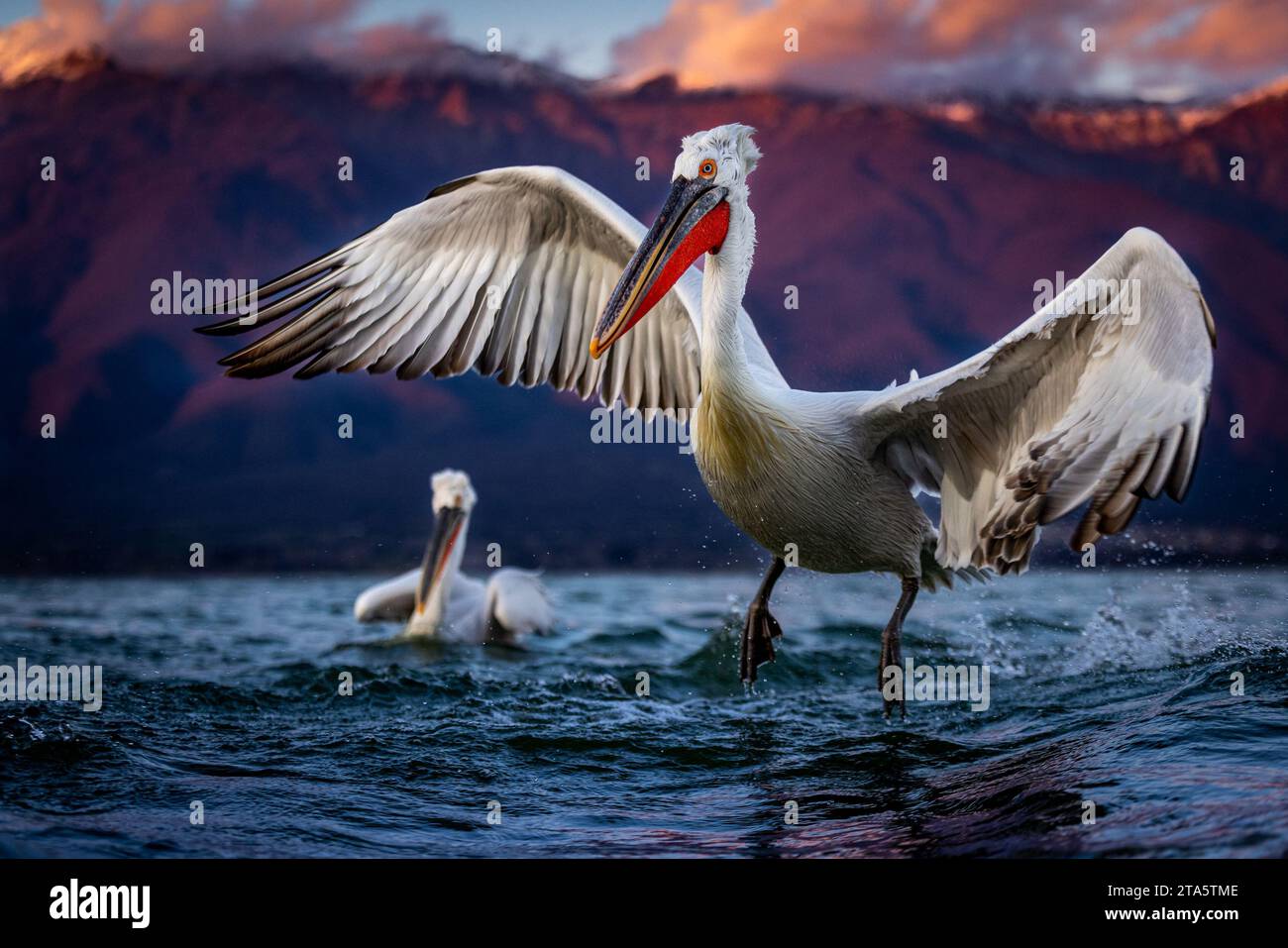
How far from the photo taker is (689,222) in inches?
211

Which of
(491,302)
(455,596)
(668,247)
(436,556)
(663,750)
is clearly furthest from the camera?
(455,596)

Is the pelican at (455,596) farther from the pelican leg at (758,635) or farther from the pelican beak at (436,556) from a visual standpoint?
the pelican leg at (758,635)

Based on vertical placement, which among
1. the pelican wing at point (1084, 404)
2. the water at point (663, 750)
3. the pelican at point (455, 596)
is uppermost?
the pelican wing at point (1084, 404)

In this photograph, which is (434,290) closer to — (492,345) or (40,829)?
(492,345)

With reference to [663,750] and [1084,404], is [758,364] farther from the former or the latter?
[1084,404]

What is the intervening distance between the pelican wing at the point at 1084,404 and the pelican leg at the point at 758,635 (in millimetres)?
1241

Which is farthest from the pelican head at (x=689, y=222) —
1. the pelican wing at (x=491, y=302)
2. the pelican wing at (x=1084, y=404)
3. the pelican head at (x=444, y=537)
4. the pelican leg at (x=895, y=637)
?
the pelican head at (x=444, y=537)

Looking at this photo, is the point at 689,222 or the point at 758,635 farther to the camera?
the point at 758,635

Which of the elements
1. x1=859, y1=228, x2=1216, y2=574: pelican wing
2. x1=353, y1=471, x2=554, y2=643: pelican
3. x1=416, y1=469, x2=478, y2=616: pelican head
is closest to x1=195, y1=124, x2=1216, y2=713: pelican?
x1=859, y1=228, x2=1216, y2=574: pelican wing

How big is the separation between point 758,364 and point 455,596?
200 inches

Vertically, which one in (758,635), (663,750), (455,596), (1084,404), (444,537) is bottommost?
(663,750)

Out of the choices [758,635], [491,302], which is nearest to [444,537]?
[491,302]

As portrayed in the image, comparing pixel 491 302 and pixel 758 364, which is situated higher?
pixel 491 302

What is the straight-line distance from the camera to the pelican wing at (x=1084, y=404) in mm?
4445
